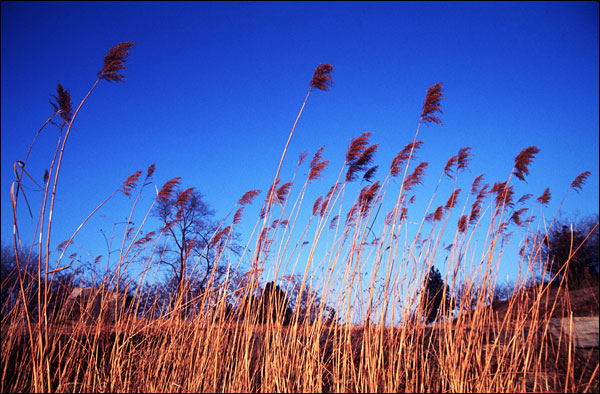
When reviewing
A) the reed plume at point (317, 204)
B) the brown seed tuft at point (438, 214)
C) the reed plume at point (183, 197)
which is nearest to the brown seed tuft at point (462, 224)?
the brown seed tuft at point (438, 214)

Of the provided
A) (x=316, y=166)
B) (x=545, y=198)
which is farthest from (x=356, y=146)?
(x=545, y=198)

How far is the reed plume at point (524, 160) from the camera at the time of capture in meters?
3.04

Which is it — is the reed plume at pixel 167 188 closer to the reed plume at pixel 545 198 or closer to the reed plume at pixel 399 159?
the reed plume at pixel 399 159

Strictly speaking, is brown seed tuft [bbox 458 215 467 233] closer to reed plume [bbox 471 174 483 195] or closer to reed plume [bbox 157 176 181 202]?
reed plume [bbox 471 174 483 195]

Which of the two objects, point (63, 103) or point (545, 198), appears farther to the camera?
point (545, 198)

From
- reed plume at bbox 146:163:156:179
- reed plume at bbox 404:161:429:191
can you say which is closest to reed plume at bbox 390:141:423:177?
reed plume at bbox 404:161:429:191

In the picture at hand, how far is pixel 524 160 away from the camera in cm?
311

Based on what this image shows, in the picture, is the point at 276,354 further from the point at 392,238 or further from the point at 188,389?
the point at 392,238

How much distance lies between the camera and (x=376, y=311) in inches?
117

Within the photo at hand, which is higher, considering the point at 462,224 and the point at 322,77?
the point at 322,77

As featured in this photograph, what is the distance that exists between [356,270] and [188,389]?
1.55 m

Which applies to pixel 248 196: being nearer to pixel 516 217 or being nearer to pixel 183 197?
pixel 183 197

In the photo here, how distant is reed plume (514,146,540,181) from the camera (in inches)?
120

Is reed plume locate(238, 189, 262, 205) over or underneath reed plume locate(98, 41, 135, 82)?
underneath
